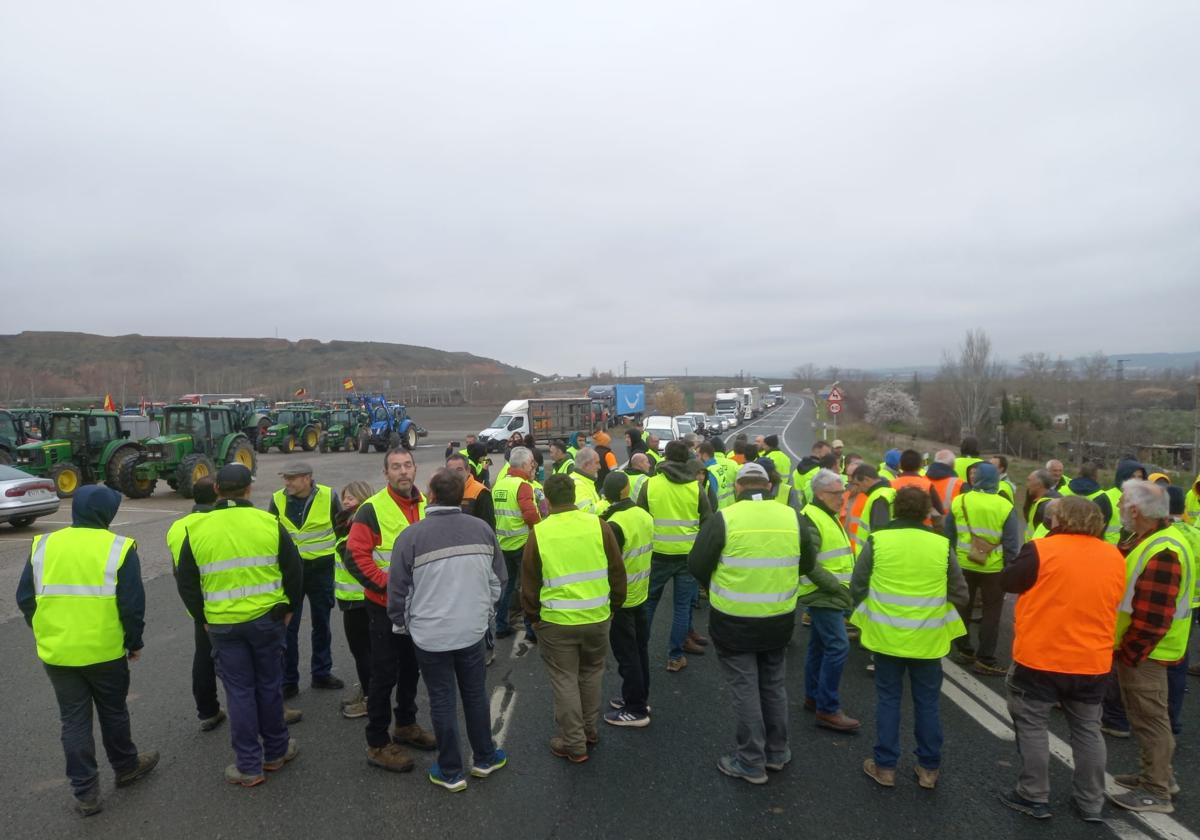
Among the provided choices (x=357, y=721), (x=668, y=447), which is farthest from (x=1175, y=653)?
(x=357, y=721)

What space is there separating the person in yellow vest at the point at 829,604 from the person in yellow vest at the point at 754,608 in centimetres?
53

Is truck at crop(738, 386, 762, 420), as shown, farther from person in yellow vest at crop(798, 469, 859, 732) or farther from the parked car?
person in yellow vest at crop(798, 469, 859, 732)

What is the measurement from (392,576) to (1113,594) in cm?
392

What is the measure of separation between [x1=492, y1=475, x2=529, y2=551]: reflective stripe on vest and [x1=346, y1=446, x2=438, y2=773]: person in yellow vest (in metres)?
1.58

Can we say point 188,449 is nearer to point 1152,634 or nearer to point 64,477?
point 64,477

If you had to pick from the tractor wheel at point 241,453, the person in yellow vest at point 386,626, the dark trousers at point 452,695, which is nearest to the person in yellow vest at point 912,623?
the dark trousers at point 452,695

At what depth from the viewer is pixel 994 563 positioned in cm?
554

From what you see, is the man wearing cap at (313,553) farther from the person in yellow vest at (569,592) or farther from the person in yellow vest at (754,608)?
the person in yellow vest at (754,608)

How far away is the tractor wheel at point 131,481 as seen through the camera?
15.6 metres

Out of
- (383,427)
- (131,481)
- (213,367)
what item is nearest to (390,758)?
(131,481)

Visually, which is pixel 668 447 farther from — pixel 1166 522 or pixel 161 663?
pixel 161 663

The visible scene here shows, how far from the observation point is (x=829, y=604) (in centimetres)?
452

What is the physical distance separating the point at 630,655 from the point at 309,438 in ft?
98.6

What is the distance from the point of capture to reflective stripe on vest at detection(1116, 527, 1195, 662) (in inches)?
144
